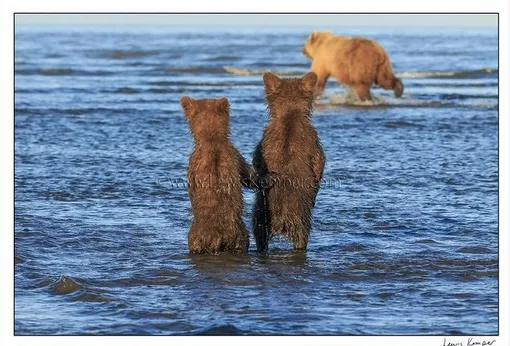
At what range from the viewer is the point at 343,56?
24.1 metres

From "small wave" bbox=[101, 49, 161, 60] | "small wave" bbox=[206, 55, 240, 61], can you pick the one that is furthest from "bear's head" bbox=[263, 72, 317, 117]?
"small wave" bbox=[101, 49, 161, 60]

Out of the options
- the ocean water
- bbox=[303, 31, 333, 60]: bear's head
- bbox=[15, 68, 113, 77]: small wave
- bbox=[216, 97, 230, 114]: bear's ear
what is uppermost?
bbox=[303, 31, 333, 60]: bear's head

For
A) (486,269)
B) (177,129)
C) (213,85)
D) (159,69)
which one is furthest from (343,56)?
(486,269)

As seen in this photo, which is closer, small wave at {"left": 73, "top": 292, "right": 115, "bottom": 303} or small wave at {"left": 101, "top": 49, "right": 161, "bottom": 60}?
small wave at {"left": 73, "top": 292, "right": 115, "bottom": 303}

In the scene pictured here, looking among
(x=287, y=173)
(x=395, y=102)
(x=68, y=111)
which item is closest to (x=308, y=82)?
(x=287, y=173)

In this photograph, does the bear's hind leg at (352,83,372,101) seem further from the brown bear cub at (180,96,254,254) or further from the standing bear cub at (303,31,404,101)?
the brown bear cub at (180,96,254,254)

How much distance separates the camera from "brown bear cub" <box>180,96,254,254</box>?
9500 mm

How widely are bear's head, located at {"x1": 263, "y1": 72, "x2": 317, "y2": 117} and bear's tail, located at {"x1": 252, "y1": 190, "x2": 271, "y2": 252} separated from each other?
81 cm

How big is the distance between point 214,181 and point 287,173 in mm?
747

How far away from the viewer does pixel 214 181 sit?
9492 millimetres

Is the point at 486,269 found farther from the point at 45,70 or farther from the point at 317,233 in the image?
the point at 45,70

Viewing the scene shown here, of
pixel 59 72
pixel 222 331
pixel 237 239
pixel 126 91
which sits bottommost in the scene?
pixel 222 331

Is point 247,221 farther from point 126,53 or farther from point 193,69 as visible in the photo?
point 126,53
